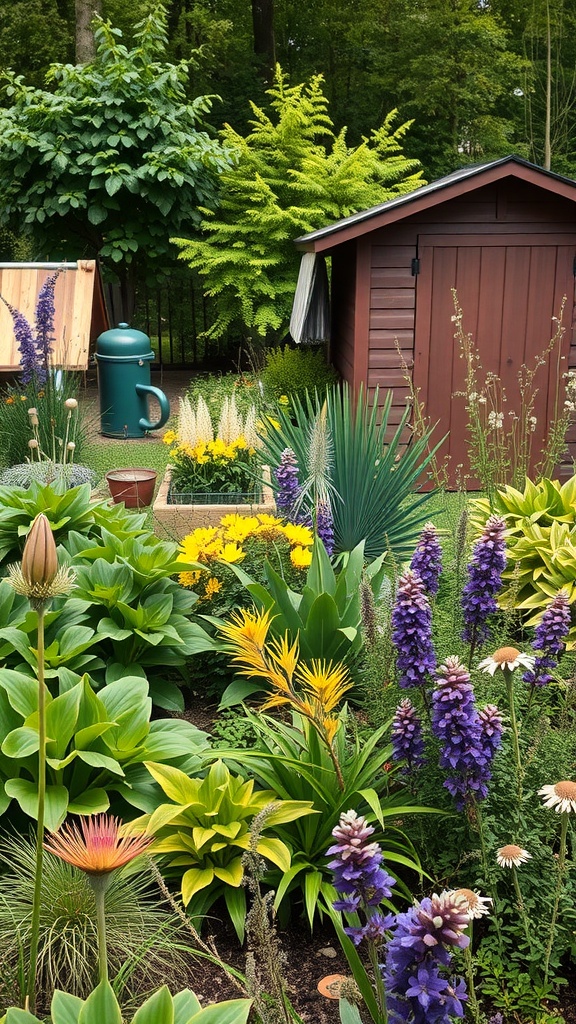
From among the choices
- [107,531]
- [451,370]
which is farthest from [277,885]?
[451,370]

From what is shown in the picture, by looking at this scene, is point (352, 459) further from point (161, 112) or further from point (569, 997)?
point (161, 112)

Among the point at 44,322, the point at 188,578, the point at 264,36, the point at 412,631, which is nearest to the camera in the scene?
the point at 412,631

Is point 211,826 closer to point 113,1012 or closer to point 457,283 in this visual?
point 113,1012

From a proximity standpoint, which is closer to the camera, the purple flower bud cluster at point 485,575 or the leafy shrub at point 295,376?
the purple flower bud cluster at point 485,575

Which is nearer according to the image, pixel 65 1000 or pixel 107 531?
pixel 65 1000

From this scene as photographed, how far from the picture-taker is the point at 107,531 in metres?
4.24

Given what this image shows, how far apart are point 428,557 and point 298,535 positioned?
1340 millimetres

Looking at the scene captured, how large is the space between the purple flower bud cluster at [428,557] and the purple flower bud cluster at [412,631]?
1.21 ft

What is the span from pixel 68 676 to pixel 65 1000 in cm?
153

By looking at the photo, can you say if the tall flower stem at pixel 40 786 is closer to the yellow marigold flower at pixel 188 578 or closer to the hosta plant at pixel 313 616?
the hosta plant at pixel 313 616

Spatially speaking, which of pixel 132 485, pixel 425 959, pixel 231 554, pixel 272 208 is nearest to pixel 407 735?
pixel 425 959

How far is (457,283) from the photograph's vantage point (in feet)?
29.1

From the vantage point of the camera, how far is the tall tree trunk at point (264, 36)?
725 inches

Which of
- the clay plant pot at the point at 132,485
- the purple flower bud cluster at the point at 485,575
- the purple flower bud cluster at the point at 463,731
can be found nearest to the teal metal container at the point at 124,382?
the clay plant pot at the point at 132,485
